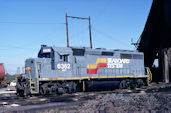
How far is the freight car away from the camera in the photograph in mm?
16219

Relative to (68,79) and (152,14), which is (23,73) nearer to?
(68,79)

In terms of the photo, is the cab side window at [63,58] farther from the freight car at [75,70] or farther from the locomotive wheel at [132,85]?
the locomotive wheel at [132,85]

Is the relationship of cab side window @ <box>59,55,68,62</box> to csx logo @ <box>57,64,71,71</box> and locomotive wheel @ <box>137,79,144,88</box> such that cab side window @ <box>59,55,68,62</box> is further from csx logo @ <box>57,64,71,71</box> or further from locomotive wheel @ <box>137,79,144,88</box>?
locomotive wheel @ <box>137,79,144,88</box>

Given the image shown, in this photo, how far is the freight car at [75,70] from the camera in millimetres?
16219

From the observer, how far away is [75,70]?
58.2 ft

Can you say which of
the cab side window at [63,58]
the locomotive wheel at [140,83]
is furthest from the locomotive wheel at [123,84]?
the cab side window at [63,58]

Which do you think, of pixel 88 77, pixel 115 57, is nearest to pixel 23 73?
pixel 88 77

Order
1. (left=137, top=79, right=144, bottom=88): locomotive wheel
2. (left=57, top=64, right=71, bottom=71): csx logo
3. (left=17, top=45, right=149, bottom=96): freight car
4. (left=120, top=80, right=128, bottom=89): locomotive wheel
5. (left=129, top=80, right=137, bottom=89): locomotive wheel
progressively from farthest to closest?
(left=137, top=79, right=144, bottom=88): locomotive wheel, (left=129, top=80, right=137, bottom=89): locomotive wheel, (left=120, top=80, right=128, bottom=89): locomotive wheel, (left=57, top=64, right=71, bottom=71): csx logo, (left=17, top=45, right=149, bottom=96): freight car

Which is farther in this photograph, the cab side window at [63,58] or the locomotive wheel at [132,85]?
the locomotive wheel at [132,85]

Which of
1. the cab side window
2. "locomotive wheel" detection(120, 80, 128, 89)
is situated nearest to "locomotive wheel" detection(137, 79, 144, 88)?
"locomotive wheel" detection(120, 80, 128, 89)

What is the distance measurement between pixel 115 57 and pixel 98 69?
241 cm

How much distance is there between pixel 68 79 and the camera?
17.2m

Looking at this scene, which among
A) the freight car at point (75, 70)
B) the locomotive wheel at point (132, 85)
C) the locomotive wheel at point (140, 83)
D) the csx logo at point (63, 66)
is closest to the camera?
A: the freight car at point (75, 70)

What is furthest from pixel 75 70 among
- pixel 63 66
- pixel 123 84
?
pixel 123 84
